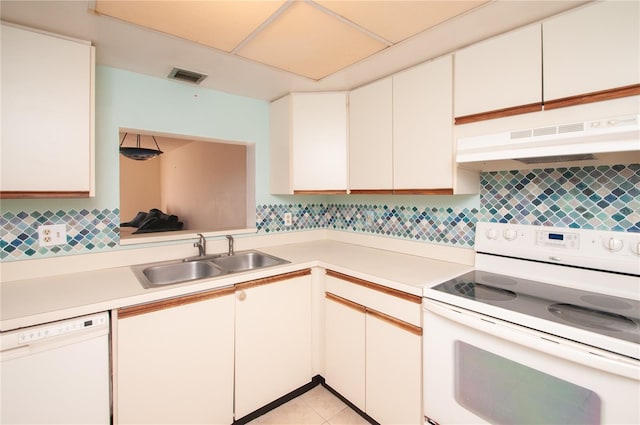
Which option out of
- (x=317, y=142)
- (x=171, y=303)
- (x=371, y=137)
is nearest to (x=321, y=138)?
(x=317, y=142)

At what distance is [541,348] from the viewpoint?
3.39 ft

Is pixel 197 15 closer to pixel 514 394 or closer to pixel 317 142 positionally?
pixel 317 142

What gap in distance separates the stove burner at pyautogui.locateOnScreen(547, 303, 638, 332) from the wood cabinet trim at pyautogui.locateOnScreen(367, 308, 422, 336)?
547 millimetres

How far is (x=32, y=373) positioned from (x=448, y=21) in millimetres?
2235

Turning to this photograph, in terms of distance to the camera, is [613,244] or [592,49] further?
[613,244]

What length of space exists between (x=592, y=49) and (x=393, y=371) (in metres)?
1.68

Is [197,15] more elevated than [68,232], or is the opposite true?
[197,15]

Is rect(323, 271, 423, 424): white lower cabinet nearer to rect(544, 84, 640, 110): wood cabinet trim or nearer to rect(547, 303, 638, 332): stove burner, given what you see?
rect(547, 303, 638, 332): stove burner

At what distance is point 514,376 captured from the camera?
1.14 m

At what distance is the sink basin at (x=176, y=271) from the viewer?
181cm

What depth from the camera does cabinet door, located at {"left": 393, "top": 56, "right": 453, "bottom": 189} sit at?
1.64 metres

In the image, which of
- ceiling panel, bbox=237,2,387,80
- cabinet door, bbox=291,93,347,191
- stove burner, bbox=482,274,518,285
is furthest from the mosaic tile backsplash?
ceiling panel, bbox=237,2,387,80

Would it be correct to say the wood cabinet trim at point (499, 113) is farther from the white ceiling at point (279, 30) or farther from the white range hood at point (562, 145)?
the white ceiling at point (279, 30)

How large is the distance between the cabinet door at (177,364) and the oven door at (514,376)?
1.05 m
